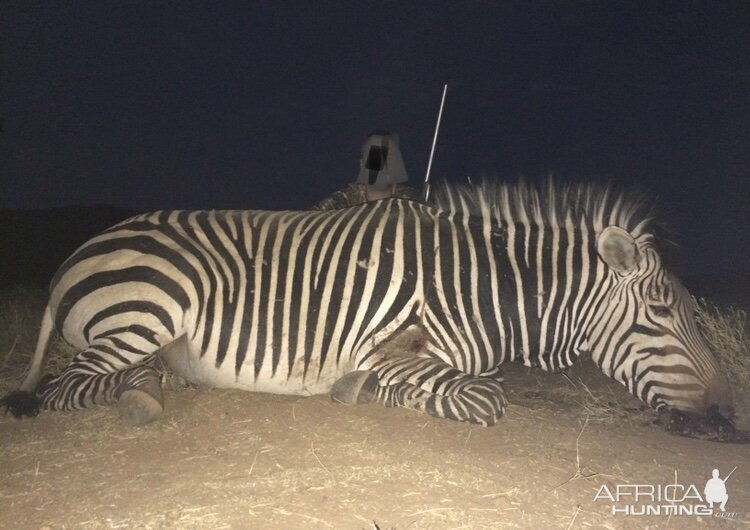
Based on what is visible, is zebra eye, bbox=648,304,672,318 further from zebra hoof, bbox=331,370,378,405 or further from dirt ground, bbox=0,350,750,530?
zebra hoof, bbox=331,370,378,405

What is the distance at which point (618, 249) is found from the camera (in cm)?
379

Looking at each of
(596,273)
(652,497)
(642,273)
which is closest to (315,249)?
(596,273)

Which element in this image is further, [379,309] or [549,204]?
[549,204]

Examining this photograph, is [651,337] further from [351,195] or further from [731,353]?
[351,195]

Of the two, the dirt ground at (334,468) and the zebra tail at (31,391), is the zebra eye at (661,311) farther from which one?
the zebra tail at (31,391)

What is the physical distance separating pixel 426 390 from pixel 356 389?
436 mm

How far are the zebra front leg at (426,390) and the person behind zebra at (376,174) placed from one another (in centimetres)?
268

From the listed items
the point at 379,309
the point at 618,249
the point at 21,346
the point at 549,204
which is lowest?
the point at 21,346

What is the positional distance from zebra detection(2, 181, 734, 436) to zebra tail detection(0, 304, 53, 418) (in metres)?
0.01

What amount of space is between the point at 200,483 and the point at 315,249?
197cm

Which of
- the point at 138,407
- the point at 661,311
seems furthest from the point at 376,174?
the point at 138,407

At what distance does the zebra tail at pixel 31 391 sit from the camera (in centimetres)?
365

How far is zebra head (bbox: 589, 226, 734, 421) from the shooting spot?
11.7 ft

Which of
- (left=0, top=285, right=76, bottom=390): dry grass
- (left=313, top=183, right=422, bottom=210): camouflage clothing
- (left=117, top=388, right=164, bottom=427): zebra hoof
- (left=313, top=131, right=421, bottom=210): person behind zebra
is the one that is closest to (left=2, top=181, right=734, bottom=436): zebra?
(left=117, top=388, right=164, bottom=427): zebra hoof
